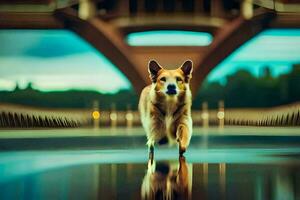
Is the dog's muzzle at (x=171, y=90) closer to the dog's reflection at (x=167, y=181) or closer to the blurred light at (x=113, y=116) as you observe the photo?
the dog's reflection at (x=167, y=181)

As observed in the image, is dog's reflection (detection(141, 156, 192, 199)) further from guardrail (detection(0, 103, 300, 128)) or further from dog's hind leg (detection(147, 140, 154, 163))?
guardrail (detection(0, 103, 300, 128))

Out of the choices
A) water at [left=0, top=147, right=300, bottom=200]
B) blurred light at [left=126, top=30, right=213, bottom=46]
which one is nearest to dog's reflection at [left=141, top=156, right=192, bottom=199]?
water at [left=0, top=147, right=300, bottom=200]

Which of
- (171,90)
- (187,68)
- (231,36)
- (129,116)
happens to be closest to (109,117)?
(129,116)

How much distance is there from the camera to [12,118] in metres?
4.68

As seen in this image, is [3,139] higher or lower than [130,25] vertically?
lower

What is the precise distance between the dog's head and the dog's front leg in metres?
0.30

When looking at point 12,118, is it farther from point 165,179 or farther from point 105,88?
point 165,179

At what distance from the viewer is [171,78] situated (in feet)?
12.4

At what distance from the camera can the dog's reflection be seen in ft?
Answer: 8.37

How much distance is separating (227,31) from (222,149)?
125cm

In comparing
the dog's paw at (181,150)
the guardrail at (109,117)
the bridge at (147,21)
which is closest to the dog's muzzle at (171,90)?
the dog's paw at (181,150)

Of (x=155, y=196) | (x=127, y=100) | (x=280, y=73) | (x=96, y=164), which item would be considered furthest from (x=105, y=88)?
(x=155, y=196)

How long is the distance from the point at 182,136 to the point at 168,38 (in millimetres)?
1282

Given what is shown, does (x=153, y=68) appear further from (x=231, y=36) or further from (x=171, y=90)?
(x=231, y=36)
